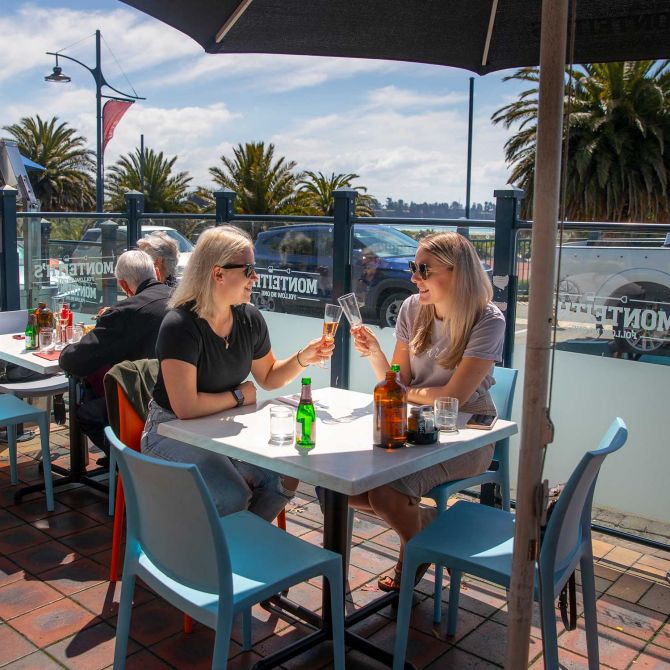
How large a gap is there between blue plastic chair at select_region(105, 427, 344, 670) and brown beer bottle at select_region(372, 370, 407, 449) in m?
0.40

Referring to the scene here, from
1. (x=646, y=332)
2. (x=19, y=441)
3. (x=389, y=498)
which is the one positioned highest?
(x=646, y=332)

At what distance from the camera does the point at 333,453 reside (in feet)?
7.66

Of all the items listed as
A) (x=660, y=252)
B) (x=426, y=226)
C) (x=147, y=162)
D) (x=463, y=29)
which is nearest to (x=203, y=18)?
(x=463, y=29)

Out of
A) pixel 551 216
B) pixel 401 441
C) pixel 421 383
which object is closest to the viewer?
pixel 551 216

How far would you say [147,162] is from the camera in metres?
40.0

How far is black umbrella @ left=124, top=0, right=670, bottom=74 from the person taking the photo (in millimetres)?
2623

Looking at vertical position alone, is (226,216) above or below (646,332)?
above

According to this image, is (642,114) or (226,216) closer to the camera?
(226,216)

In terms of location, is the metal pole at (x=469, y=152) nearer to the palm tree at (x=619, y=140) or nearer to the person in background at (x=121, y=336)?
the palm tree at (x=619, y=140)

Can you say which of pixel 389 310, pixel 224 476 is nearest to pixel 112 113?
pixel 389 310

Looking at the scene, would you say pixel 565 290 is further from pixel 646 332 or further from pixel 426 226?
pixel 426 226

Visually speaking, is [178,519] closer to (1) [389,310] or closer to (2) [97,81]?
(1) [389,310]

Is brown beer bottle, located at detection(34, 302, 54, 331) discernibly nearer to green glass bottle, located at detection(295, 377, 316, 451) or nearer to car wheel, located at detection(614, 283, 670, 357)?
green glass bottle, located at detection(295, 377, 316, 451)

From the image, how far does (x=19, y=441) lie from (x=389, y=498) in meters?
3.32
